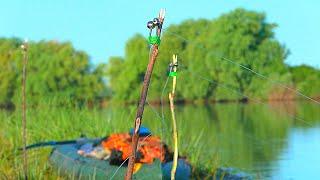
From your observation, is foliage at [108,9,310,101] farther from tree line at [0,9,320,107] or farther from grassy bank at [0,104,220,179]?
grassy bank at [0,104,220,179]

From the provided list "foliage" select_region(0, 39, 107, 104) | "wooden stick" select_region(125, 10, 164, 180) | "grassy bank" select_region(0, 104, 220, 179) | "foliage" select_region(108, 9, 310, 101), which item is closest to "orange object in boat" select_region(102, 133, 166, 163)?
"grassy bank" select_region(0, 104, 220, 179)

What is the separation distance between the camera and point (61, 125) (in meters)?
13.2

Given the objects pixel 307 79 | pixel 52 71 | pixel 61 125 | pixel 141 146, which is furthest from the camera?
pixel 52 71

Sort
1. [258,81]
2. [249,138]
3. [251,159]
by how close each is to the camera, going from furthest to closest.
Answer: [258,81]
[249,138]
[251,159]

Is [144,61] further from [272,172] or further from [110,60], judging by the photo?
[272,172]

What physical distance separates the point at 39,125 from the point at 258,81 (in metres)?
35.5

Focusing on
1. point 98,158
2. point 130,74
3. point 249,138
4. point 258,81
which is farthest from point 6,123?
point 130,74

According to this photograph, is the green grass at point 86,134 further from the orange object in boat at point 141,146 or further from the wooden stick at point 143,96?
the wooden stick at point 143,96

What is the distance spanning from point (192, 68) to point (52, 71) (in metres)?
12.3

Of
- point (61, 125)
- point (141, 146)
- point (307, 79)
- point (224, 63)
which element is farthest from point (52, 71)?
point (141, 146)

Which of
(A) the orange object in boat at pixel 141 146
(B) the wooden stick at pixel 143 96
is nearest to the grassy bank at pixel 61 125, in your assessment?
(A) the orange object in boat at pixel 141 146

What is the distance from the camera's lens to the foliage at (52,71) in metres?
55.8

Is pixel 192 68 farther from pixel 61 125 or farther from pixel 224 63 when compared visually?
pixel 61 125

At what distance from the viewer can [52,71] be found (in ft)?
189
